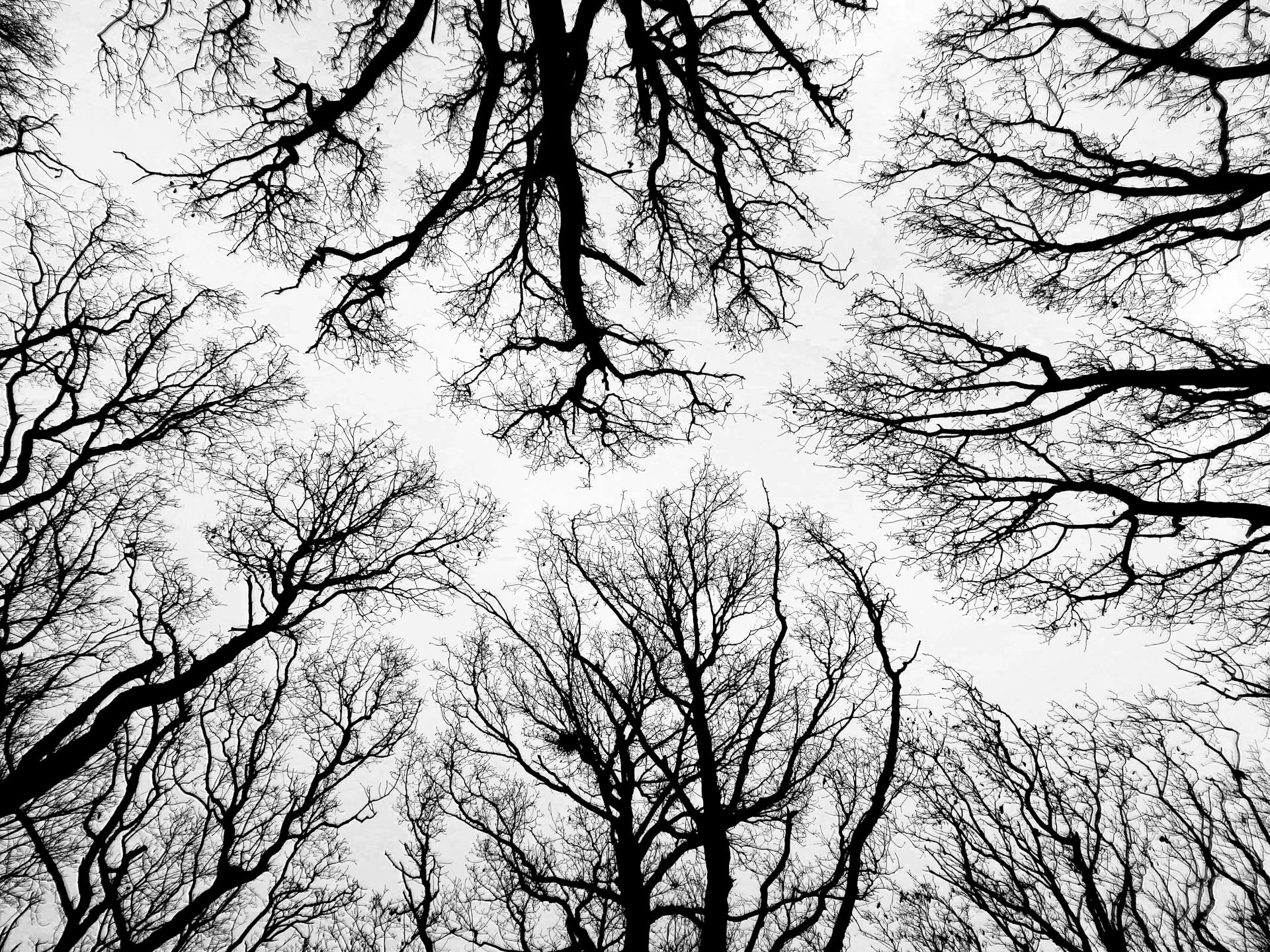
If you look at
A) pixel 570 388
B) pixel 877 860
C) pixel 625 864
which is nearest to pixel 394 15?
pixel 570 388

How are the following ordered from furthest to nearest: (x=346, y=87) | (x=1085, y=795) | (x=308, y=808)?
(x=1085, y=795) < (x=308, y=808) < (x=346, y=87)

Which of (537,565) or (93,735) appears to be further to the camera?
(537,565)

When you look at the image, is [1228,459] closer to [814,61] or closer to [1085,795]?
[814,61]

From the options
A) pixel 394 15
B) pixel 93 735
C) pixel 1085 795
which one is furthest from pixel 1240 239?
pixel 93 735

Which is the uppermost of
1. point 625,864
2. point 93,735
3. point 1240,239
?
point 1240,239

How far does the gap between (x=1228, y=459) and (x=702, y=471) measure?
592 cm

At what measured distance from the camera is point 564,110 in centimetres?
455

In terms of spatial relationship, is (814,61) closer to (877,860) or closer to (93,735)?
(93,735)

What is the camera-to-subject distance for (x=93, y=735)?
505 centimetres

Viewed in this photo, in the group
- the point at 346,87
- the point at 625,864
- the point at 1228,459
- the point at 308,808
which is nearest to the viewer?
the point at 346,87

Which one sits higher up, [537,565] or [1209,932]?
[537,565]

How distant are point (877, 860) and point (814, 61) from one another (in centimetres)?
1078

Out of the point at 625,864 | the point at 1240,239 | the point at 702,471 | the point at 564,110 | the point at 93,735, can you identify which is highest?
the point at 702,471

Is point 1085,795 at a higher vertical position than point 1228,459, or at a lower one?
lower
